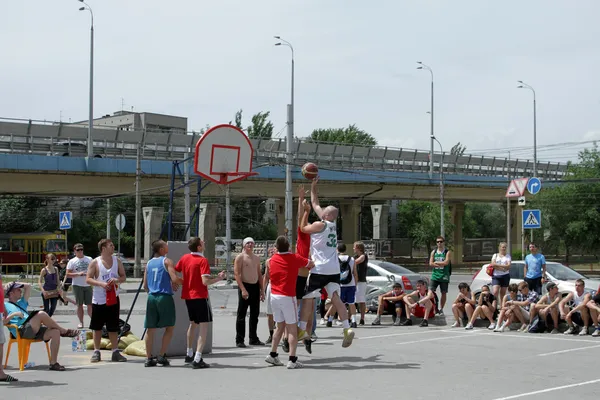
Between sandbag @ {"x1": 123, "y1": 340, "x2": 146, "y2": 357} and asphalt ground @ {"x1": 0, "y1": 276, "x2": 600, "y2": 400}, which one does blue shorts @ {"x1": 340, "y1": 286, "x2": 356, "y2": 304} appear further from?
sandbag @ {"x1": 123, "y1": 340, "x2": 146, "y2": 357}

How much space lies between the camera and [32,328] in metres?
11.2

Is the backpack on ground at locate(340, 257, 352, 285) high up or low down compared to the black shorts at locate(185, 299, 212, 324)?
up

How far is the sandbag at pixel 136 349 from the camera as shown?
42.1 feet

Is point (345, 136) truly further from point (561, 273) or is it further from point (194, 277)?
point (194, 277)

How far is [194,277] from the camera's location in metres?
11.7

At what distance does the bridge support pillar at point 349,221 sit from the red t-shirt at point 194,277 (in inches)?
2128

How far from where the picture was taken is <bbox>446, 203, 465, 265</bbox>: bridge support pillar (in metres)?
70.9

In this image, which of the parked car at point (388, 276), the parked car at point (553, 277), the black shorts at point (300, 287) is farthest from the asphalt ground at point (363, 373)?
the parked car at point (553, 277)

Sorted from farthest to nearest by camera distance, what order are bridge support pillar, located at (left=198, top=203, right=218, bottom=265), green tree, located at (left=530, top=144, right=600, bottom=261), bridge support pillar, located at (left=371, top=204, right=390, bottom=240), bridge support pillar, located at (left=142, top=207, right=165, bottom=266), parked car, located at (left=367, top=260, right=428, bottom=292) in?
bridge support pillar, located at (left=371, top=204, right=390, bottom=240) < bridge support pillar, located at (left=142, top=207, right=165, bottom=266) < bridge support pillar, located at (left=198, top=203, right=218, bottom=265) < green tree, located at (left=530, top=144, right=600, bottom=261) < parked car, located at (left=367, top=260, right=428, bottom=292)

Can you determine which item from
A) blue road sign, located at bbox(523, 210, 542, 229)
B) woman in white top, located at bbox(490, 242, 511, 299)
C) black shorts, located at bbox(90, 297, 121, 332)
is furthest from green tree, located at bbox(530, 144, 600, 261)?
black shorts, located at bbox(90, 297, 121, 332)

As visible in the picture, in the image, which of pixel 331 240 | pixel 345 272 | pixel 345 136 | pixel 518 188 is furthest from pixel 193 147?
pixel 345 136

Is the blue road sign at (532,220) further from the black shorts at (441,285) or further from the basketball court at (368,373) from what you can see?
the basketball court at (368,373)

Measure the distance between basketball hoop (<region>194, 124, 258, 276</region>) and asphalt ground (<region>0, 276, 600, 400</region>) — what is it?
3.12 meters

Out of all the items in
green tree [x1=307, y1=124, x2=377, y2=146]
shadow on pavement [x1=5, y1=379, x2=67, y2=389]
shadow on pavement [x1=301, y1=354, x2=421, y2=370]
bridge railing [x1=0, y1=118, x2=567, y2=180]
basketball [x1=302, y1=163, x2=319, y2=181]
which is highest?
green tree [x1=307, y1=124, x2=377, y2=146]
